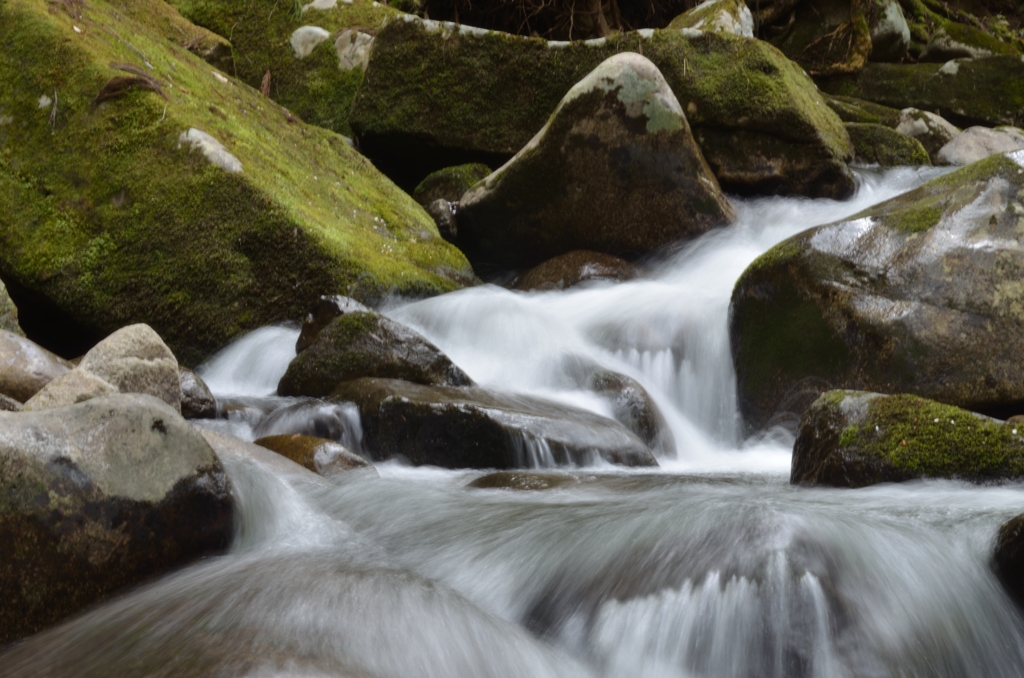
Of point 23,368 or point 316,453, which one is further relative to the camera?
point 23,368

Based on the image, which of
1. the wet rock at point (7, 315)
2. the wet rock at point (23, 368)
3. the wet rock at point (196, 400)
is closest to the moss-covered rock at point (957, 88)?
the wet rock at point (196, 400)

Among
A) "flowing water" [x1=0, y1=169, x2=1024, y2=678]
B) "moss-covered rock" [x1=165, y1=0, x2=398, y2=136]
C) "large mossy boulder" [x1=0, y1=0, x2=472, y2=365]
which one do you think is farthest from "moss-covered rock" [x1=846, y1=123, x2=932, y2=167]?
"flowing water" [x1=0, y1=169, x2=1024, y2=678]

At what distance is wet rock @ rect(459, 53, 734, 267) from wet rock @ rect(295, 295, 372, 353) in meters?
2.77

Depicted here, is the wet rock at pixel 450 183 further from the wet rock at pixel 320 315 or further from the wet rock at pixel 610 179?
the wet rock at pixel 320 315

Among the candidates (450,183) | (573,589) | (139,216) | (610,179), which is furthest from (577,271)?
(573,589)

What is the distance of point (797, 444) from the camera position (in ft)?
12.6

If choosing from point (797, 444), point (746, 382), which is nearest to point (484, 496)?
point (797, 444)

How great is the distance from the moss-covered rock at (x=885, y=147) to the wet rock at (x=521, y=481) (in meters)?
7.94

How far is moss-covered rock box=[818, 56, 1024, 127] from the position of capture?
40.3 ft

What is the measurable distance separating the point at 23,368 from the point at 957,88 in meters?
13.1

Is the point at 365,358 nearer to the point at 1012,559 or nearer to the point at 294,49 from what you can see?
the point at 1012,559

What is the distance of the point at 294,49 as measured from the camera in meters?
12.1

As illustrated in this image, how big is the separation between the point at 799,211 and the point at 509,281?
3011mm

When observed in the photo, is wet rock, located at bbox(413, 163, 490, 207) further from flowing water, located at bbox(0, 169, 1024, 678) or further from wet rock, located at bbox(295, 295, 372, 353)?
flowing water, located at bbox(0, 169, 1024, 678)
